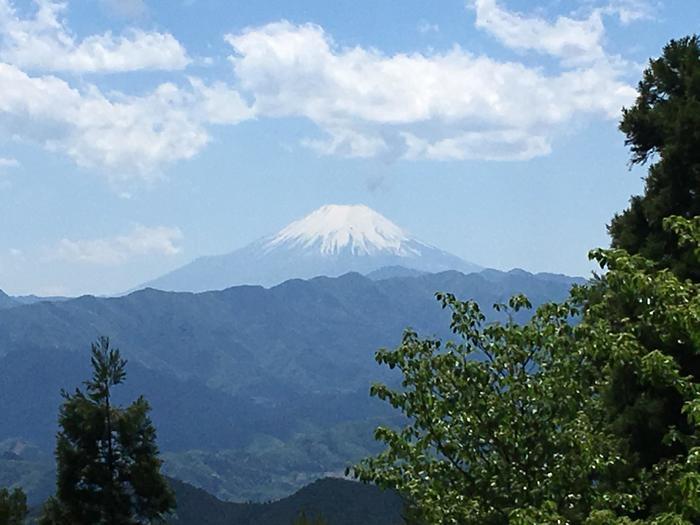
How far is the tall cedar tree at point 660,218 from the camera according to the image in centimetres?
1802

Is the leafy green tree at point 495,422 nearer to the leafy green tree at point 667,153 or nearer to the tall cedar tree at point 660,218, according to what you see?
the tall cedar tree at point 660,218

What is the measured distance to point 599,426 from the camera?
56.0ft

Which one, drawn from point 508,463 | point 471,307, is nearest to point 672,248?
point 471,307

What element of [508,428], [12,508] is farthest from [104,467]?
[508,428]

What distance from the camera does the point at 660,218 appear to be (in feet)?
72.0

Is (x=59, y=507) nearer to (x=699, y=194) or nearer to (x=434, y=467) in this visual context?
(x=434, y=467)

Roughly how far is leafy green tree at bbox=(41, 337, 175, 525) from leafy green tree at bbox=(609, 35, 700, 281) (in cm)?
1991

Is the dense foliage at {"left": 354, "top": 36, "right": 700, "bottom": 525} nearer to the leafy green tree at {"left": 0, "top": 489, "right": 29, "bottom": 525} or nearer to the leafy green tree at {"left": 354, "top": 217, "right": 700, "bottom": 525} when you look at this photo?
the leafy green tree at {"left": 354, "top": 217, "right": 700, "bottom": 525}

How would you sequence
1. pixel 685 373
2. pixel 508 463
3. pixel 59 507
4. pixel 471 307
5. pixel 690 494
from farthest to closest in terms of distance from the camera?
pixel 59 507, pixel 685 373, pixel 471 307, pixel 508 463, pixel 690 494

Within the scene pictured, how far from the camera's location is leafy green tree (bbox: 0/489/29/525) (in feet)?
104

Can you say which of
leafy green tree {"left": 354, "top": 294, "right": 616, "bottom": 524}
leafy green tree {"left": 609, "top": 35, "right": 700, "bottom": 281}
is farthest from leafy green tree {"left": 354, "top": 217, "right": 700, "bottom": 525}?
leafy green tree {"left": 609, "top": 35, "right": 700, "bottom": 281}

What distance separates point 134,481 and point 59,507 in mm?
3085

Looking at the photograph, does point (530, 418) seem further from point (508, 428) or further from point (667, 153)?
point (667, 153)

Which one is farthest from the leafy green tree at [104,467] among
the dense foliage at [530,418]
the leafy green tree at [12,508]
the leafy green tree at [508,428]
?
the leafy green tree at [508,428]
